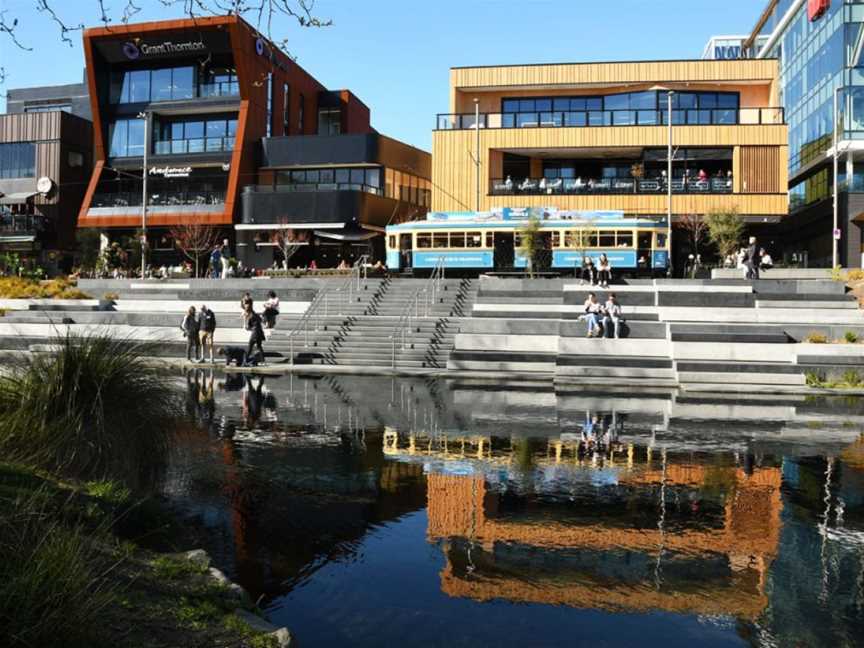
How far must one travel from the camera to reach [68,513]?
5.92 metres

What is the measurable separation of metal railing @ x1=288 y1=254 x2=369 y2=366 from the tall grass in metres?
17.7

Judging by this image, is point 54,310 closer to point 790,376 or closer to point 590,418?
point 590,418

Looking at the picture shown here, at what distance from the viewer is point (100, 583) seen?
443 centimetres

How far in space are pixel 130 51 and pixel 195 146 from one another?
24.0ft

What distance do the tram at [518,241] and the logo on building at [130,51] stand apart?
79.8 feet

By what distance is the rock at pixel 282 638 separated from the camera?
187 inches

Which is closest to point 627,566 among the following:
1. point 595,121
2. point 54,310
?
point 54,310

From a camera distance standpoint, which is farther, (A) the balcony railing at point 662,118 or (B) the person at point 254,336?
(A) the balcony railing at point 662,118

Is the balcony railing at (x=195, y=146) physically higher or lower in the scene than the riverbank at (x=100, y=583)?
higher

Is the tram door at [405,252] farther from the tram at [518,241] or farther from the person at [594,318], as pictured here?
the person at [594,318]

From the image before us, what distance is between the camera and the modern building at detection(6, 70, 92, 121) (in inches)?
2621

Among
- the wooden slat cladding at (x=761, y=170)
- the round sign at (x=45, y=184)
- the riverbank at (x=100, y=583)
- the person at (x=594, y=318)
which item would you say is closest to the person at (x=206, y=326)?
the person at (x=594, y=318)

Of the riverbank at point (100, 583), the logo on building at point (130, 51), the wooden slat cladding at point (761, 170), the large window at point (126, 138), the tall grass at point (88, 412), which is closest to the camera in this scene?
the riverbank at point (100, 583)

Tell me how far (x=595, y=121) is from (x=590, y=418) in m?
33.8
